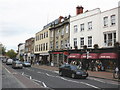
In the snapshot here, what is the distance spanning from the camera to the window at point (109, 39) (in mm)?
30592

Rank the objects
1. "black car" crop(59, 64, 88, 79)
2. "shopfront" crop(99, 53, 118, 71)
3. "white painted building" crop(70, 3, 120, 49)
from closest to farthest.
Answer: "black car" crop(59, 64, 88, 79)
"shopfront" crop(99, 53, 118, 71)
"white painted building" crop(70, 3, 120, 49)

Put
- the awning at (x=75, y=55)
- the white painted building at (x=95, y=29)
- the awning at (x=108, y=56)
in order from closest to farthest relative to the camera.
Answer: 1. the awning at (x=108, y=56)
2. the white painted building at (x=95, y=29)
3. the awning at (x=75, y=55)

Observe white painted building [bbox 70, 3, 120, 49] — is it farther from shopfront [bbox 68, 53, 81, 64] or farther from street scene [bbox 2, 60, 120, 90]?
street scene [bbox 2, 60, 120, 90]

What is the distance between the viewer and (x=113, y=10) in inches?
1222

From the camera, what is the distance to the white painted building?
30970 mm

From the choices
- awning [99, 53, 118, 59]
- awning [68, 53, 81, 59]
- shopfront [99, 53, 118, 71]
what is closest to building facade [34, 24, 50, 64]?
awning [68, 53, 81, 59]

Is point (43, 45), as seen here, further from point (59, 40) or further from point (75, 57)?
point (75, 57)

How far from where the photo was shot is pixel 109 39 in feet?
103

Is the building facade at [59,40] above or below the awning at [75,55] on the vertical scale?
above

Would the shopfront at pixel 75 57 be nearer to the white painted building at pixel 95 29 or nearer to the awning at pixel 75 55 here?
the awning at pixel 75 55

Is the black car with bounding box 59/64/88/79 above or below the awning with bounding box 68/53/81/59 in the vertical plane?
below

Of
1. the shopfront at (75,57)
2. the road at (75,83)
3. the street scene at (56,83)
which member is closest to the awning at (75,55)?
the shopfront at (75,57)

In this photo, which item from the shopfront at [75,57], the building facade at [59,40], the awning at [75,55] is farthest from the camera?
the building facade at [59,40]

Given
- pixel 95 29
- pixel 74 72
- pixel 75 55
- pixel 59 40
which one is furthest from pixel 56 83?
pixel 59 40
